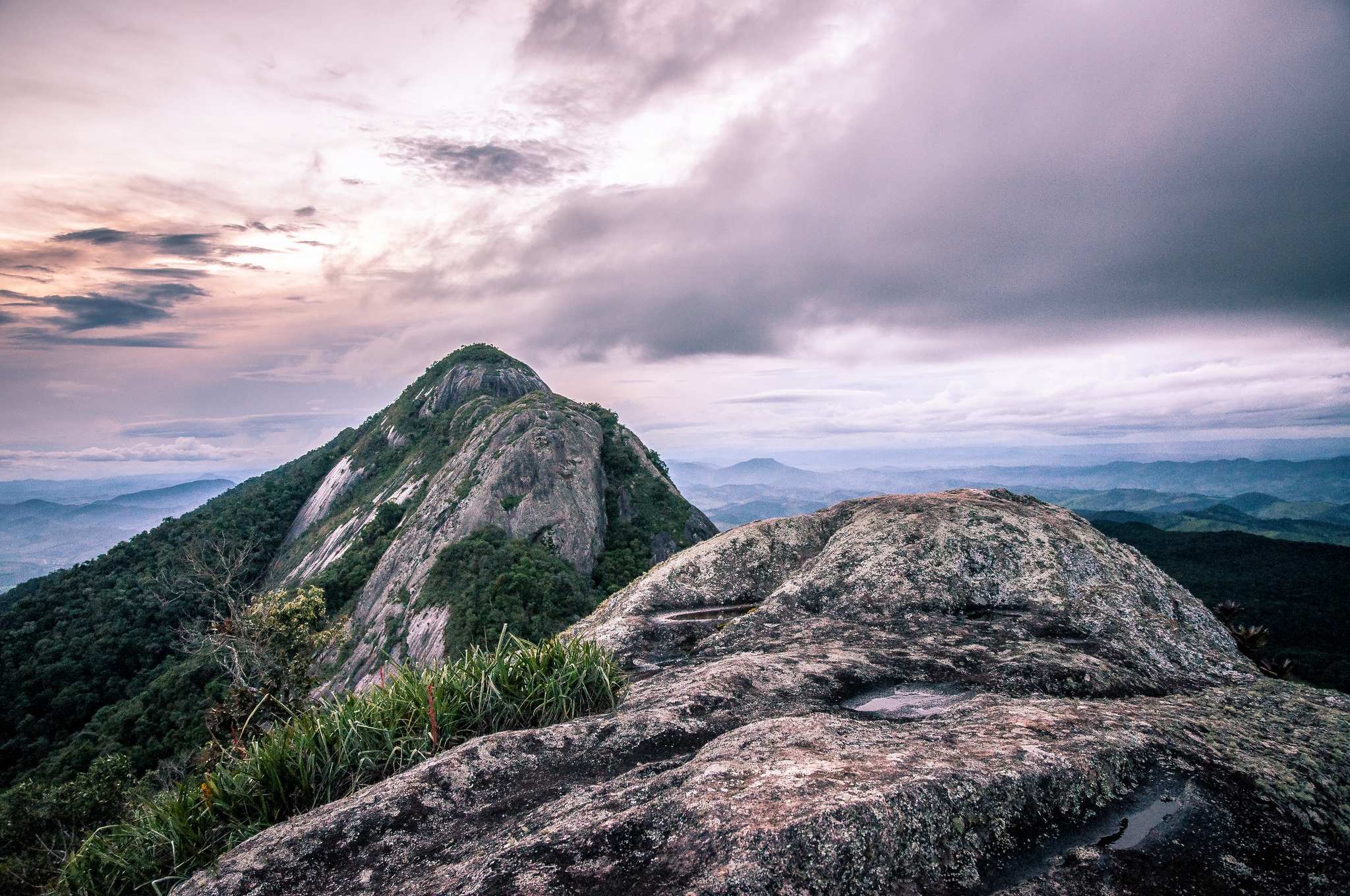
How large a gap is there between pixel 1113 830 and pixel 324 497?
363ft

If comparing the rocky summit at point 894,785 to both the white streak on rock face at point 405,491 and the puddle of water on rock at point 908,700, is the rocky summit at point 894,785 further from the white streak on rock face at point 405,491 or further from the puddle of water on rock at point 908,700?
the white streak on rock face at point 405,491

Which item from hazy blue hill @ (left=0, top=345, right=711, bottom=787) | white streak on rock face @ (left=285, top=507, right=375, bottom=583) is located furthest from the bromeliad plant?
white streak on rock face @ (left=285, top=507, right=375, bottom=583)

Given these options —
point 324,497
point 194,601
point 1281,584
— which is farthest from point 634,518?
point 1281,584

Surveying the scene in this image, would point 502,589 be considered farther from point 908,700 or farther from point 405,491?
point 908,700

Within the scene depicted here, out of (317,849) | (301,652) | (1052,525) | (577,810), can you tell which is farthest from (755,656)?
(301,652)

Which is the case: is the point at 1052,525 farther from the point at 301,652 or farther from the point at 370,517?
the point at 370,517

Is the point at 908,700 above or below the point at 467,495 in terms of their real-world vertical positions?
below

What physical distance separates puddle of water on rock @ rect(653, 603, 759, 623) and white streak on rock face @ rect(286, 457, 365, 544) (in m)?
95.9

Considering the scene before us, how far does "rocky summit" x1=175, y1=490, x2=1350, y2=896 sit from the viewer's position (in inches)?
144

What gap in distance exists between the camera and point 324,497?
316ft

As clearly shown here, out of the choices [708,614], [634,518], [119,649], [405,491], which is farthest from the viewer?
[405,491]

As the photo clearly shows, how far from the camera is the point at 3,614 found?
7969 cm

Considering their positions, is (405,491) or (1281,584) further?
(1281,584)

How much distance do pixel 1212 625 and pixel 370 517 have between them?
260ft
